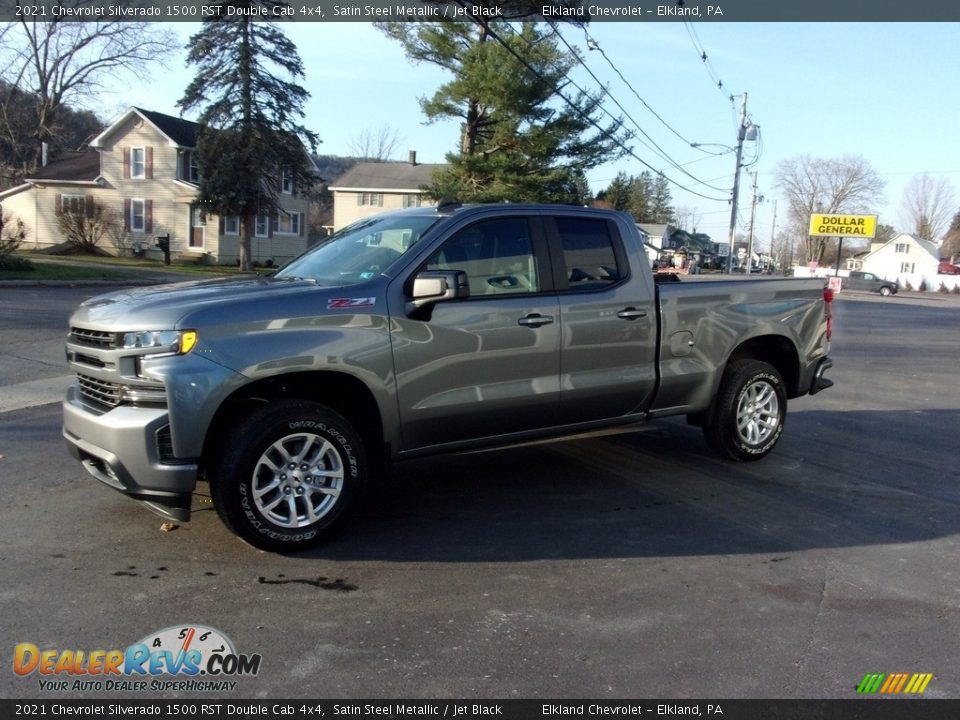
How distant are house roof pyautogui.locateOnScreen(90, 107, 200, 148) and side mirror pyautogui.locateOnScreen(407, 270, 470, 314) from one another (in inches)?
1518

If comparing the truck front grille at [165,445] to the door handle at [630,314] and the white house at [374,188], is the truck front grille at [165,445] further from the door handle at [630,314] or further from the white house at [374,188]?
the white house at [374,188]

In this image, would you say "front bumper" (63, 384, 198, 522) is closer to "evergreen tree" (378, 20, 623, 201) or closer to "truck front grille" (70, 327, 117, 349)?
"truck front grille" (70, 327, 117, 349)

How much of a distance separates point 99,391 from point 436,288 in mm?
1998

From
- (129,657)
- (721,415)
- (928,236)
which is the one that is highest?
(928,236)

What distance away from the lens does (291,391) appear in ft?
15.8

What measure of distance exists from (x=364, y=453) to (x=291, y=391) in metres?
0.57

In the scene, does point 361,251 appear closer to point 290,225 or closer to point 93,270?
point 93,270

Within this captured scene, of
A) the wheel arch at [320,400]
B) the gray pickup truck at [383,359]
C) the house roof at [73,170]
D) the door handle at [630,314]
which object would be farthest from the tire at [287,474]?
the house roof at [73,170]

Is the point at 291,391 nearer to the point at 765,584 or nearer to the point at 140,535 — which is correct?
the point at 140,535

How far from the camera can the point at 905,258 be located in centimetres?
9450

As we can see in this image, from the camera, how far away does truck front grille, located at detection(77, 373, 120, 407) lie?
4.47m


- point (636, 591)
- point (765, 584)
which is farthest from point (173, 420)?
point (765, 584)

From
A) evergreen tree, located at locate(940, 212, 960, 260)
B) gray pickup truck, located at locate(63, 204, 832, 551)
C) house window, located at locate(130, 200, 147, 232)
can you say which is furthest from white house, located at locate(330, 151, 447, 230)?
evergreen tree, located at locate(940, 212, 960, 260)
